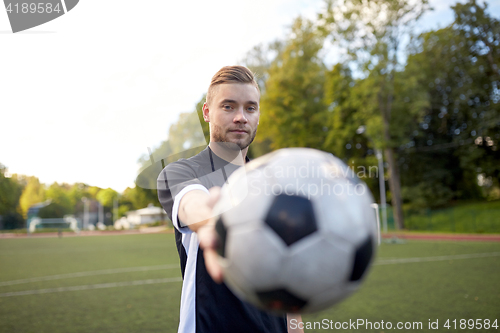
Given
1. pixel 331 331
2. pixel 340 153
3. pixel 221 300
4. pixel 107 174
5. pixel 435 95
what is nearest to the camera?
pixel 221 300

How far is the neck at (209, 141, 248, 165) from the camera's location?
174cm

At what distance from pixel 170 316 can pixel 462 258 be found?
380 inches

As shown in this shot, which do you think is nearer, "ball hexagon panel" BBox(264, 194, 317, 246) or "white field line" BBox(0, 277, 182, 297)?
"ball hexagon panel" BBox(264, 194, 317, 246)

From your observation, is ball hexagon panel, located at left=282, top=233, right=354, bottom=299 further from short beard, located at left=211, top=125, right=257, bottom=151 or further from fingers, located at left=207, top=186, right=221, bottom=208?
short beard, located at left=211, top=125, right=257, bottom=151

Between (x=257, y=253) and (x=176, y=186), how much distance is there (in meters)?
0.60

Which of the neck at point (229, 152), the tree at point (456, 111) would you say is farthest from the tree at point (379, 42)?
the neck at point (229, 152)

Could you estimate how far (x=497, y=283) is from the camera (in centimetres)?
771

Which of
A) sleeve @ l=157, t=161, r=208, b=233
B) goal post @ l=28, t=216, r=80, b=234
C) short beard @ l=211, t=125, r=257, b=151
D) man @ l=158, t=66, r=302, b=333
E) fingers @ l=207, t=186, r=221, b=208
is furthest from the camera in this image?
goal post @ l=28, t=216, r=80, b=234

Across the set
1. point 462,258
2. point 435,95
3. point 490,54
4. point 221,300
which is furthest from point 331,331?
point 435,95

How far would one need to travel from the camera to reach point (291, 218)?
3.26 feet

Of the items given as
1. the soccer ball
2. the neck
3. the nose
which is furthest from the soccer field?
the soccer ball

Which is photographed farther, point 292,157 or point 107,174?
point 107,174

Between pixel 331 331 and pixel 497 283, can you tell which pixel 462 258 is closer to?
pixel 497 283

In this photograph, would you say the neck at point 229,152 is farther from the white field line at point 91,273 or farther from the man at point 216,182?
the white field line at point 91,273
